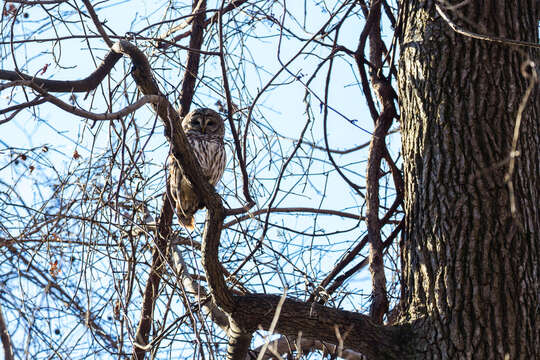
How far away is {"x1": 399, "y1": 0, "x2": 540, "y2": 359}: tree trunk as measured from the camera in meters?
2.42

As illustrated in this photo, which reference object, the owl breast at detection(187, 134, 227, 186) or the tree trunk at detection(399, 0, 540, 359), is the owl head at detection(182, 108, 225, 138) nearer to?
the owl breast at detection(187, 134, 227, 186)

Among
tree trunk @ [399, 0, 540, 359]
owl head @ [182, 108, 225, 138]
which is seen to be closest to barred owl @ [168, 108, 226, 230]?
owl head @ [182, 108, 225, 138]

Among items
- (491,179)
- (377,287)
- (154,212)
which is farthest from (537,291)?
(154,212)

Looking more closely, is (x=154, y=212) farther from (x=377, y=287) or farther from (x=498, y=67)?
(x=498, y=67)

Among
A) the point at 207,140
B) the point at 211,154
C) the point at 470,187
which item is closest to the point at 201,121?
the point at 207,140

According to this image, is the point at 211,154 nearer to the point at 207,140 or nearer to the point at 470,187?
the point at 207,140

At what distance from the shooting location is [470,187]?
254cm

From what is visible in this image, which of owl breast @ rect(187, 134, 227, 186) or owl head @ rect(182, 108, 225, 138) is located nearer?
owl breast @ rect(187, 134, 227, 186)

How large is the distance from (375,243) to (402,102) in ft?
2.22

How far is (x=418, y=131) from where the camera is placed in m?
2.71

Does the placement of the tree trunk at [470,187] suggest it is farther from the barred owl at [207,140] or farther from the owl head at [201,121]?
the owl head at [201,121]

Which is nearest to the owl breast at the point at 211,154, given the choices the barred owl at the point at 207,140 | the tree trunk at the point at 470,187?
the barred owl at the point at 207,140

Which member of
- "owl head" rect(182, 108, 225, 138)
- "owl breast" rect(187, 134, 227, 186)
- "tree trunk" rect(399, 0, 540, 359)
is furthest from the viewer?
"owl head" rect(182, 108, 225, 138)

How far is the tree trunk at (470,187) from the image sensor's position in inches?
95.1
